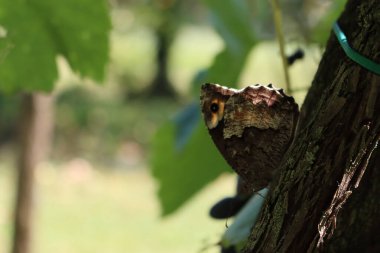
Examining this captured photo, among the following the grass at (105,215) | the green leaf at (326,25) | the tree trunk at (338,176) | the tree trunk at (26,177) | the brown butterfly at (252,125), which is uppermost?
the grass at (105,215)

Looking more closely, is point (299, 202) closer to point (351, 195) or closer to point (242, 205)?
point (351, 195)

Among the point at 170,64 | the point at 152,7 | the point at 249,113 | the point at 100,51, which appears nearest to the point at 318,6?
the point at 100,51

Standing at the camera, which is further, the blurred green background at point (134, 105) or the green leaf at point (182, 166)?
the green leaf at point (182, 166)

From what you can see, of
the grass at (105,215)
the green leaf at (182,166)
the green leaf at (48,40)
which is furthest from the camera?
the grass at (105,215)

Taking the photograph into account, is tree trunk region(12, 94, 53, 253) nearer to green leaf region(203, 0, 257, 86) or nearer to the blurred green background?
the blurred green background

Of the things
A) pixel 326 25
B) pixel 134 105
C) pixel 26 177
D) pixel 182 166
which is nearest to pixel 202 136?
pixel 182 166

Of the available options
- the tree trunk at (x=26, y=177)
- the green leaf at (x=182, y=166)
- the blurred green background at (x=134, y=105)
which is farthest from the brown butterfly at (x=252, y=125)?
the tree trunk at (x=26, y=177)

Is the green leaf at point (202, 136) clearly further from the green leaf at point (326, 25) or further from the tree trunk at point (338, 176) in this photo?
the tree trunk at point (338, 176)

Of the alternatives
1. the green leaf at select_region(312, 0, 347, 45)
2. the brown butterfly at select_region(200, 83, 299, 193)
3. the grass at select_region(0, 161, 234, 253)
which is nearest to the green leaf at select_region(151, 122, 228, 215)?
the green leaf at select_region(312, 0, 347, 45)
